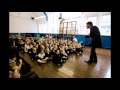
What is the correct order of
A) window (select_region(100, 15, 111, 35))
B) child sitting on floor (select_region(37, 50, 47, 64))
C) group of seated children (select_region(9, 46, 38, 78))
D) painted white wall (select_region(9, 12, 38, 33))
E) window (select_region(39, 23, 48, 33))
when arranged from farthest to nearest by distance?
window (select_region(39, 23, 48, 33)) < painted white wall (select_region(9, 12, 38, 33)) < window (select_region(100, 15, 111, 35)) < child sitting on floor (select_region(37, 50, 47, 64)) < group of seated children (select_region(9, 46, 38, 78))

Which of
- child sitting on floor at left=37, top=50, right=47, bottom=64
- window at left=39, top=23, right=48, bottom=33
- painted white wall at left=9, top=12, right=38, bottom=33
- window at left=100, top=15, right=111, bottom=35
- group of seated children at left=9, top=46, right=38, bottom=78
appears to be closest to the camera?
group of seated children at left=9, top=46, right=38, bottom=78

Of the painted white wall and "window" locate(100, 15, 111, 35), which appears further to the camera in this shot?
the painted white wall

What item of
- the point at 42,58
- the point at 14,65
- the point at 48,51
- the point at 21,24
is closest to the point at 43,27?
the point at 21,24

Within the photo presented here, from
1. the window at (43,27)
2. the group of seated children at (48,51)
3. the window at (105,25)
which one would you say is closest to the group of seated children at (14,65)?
the group of seated children at (48,51)

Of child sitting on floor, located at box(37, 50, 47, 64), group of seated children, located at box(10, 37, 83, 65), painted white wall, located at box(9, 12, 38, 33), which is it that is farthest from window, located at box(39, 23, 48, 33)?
child sitting on floor, located at box(37, 50, 47, 64)

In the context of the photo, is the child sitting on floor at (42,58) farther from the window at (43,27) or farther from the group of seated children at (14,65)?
the window at (43,27)

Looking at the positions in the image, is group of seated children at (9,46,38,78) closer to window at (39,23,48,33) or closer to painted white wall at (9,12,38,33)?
painted white wall at (9,12,38,33)

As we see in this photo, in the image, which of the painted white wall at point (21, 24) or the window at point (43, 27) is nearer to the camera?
the painted white wall at point (21, 24)

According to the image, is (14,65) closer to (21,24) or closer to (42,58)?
(42,58)

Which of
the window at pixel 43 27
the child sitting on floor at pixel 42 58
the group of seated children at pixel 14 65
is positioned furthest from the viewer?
the window at pixel 43 27

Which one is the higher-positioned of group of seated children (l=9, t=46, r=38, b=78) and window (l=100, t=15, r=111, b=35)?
window (l=100, t=15, r=111, b=35)
